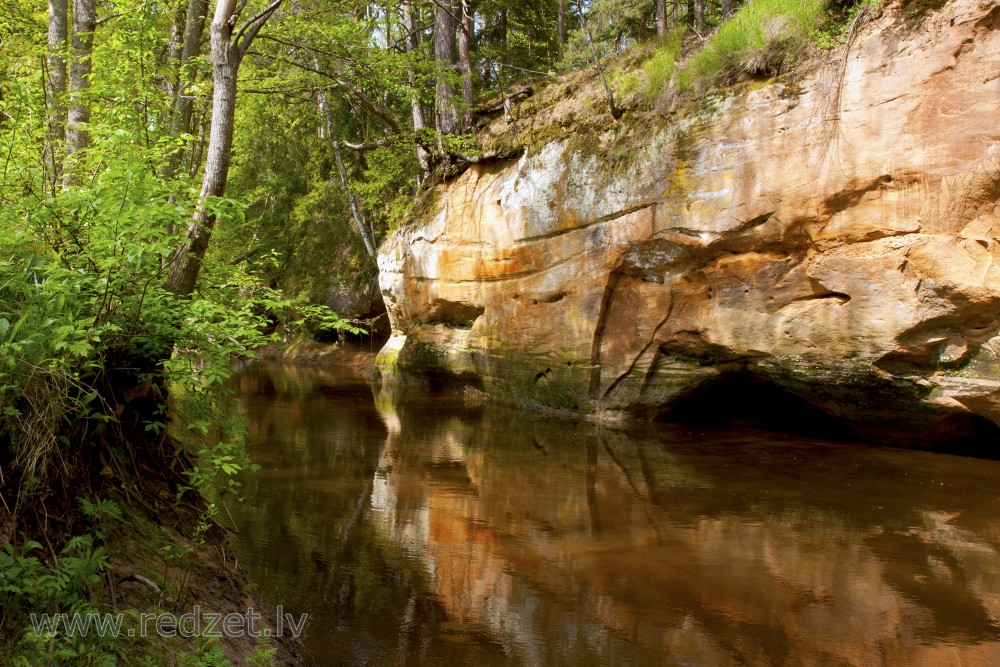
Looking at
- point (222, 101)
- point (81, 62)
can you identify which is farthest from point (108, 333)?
point (81, 62)

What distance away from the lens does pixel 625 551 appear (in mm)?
6000

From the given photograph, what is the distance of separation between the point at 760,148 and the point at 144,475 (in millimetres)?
9558

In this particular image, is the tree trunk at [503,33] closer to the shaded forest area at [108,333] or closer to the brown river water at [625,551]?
the shaded forest area at [108,333]

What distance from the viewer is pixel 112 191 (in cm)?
356

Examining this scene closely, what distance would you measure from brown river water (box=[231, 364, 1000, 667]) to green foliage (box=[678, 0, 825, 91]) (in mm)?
5905

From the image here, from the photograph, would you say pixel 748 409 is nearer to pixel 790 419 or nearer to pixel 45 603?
pixel 790 419

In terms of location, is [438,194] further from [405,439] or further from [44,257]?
[44,257]

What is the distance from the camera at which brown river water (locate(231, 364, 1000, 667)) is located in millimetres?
4398

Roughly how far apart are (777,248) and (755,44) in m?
3.23

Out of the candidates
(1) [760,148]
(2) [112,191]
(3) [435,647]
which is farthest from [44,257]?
(1) [760,148]

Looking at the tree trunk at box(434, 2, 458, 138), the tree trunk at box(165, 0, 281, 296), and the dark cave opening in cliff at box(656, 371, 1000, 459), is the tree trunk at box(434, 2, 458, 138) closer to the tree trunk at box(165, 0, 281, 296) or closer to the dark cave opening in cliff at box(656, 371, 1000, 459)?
the dark cave opening in cliff at box(656, 371, 1000, 459)

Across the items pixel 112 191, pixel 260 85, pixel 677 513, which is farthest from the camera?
pixel 260 85

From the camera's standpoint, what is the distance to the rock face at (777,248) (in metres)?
8.84

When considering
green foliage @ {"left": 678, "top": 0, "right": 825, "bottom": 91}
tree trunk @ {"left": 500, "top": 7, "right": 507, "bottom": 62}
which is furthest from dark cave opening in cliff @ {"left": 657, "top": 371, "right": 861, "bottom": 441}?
tree trunk @ {"left": 500, "top": 7, "right": 507, "bottom": 62}
